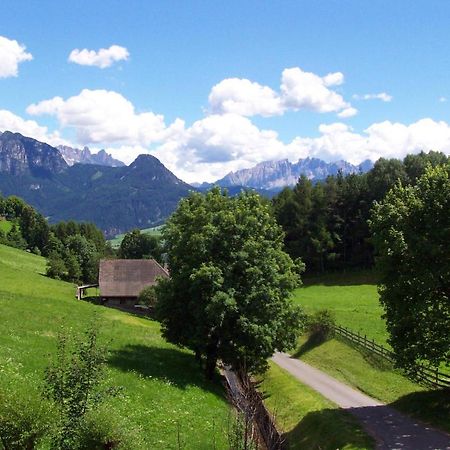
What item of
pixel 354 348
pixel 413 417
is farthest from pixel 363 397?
pixel 354 348

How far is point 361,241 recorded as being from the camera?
106438mm

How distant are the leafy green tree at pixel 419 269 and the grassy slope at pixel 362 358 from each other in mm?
3687

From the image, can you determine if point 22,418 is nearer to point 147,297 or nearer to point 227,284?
point 227,284

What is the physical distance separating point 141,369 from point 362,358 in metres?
28.8

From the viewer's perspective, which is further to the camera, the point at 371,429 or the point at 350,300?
the point at 350,300

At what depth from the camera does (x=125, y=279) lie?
3698 inches

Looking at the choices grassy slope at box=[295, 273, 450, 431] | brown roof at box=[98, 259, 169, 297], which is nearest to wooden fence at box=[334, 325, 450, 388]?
grassy slope at box=[295, 273, 450, 431]

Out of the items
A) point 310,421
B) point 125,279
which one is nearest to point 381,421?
point 310,421

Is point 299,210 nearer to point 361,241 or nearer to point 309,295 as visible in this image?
point 361,241

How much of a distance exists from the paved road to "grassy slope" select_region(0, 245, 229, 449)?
942cm

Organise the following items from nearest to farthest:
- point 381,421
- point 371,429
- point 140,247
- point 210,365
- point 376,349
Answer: point 371,429, point 381,421, point 210,365, point 376,349, point 140,247

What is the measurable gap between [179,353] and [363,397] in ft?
52.4

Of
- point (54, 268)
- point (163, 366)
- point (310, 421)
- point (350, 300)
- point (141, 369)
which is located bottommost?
point (310, 421)

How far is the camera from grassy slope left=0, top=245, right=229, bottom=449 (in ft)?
83.3
